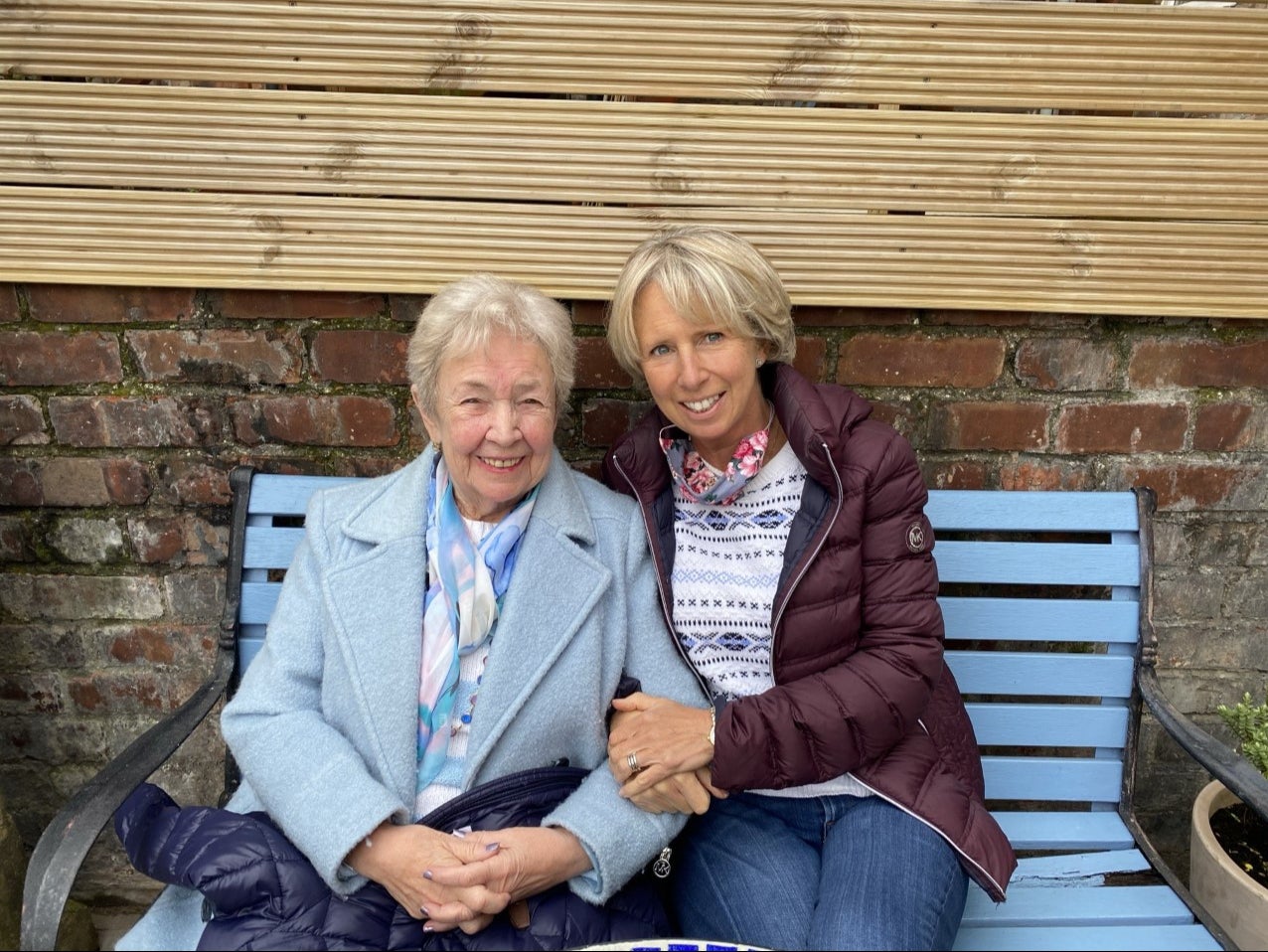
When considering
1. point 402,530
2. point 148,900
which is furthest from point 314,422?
point 148,900

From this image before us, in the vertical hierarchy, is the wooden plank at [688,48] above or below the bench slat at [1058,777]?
above

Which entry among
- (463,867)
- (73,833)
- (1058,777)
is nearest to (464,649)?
(463,867)

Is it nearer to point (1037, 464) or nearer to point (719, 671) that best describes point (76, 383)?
point (719, 671)

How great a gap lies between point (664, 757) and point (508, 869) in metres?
0.32

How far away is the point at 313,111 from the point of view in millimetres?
1896

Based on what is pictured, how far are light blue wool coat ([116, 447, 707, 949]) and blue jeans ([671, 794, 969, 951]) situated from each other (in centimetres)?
16

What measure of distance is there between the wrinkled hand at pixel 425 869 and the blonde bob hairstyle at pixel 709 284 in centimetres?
98

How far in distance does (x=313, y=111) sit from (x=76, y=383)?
0.84 m

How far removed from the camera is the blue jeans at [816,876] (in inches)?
60.7

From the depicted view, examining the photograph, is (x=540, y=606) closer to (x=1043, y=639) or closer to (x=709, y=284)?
(x=709, y=284)

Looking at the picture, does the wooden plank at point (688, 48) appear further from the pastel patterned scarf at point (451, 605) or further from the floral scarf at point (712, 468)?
the pastel patterned scarf at point (451, 605)

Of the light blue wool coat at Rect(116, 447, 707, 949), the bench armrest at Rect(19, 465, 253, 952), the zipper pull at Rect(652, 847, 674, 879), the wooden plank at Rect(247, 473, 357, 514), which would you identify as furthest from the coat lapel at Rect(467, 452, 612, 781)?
the bench armrest at Rect(19, 465, 253, 952)

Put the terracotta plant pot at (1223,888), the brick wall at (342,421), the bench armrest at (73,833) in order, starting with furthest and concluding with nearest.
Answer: the brick wall at (342,421) < the terracotta plant pot at (1223,888) < the bench armrest at (73,833)

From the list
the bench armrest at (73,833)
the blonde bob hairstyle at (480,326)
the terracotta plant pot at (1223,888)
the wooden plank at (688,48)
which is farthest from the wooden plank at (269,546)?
the terracotta plant pot at (1223,888)
